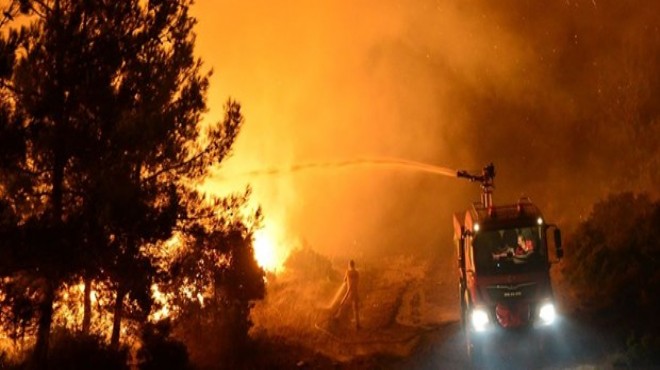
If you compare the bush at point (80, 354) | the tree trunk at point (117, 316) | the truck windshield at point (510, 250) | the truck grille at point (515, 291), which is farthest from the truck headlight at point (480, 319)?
the bush at point (80, 354)

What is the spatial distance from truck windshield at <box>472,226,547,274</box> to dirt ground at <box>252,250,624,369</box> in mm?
1201

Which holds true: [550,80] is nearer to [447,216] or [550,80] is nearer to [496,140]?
[496,140]

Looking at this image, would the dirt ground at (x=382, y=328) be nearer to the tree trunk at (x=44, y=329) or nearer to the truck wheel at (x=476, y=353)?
the truck wheel at (x=476, y=353)

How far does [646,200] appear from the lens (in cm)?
1767

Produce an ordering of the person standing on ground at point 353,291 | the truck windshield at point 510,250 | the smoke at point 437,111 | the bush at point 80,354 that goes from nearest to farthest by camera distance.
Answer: the bush at point 80,354 < the truck windshield at point 510,250 < the person standing on ground at point 353,291 < the smoke at point 437,111

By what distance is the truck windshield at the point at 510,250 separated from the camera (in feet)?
35.2

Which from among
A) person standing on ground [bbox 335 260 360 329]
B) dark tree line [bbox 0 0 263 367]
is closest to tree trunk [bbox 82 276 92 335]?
dark tree line [bbox 0 0 263 367]

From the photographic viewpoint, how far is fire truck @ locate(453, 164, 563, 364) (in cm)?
1056

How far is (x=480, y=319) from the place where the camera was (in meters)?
10.7

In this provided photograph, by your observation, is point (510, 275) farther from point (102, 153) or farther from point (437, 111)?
point (437, 111)

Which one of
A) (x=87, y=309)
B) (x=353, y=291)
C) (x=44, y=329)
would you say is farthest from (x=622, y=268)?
(x=44, y=329)

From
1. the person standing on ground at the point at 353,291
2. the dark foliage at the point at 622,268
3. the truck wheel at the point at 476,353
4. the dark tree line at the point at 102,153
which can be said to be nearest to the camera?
the dark tree line at the point at 102,153

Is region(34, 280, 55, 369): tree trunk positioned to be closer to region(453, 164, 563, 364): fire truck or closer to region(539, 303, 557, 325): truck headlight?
region(453, 164, 563, 364): fire truck

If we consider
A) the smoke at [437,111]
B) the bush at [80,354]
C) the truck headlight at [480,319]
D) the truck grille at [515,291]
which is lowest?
the bush at [80,354]
